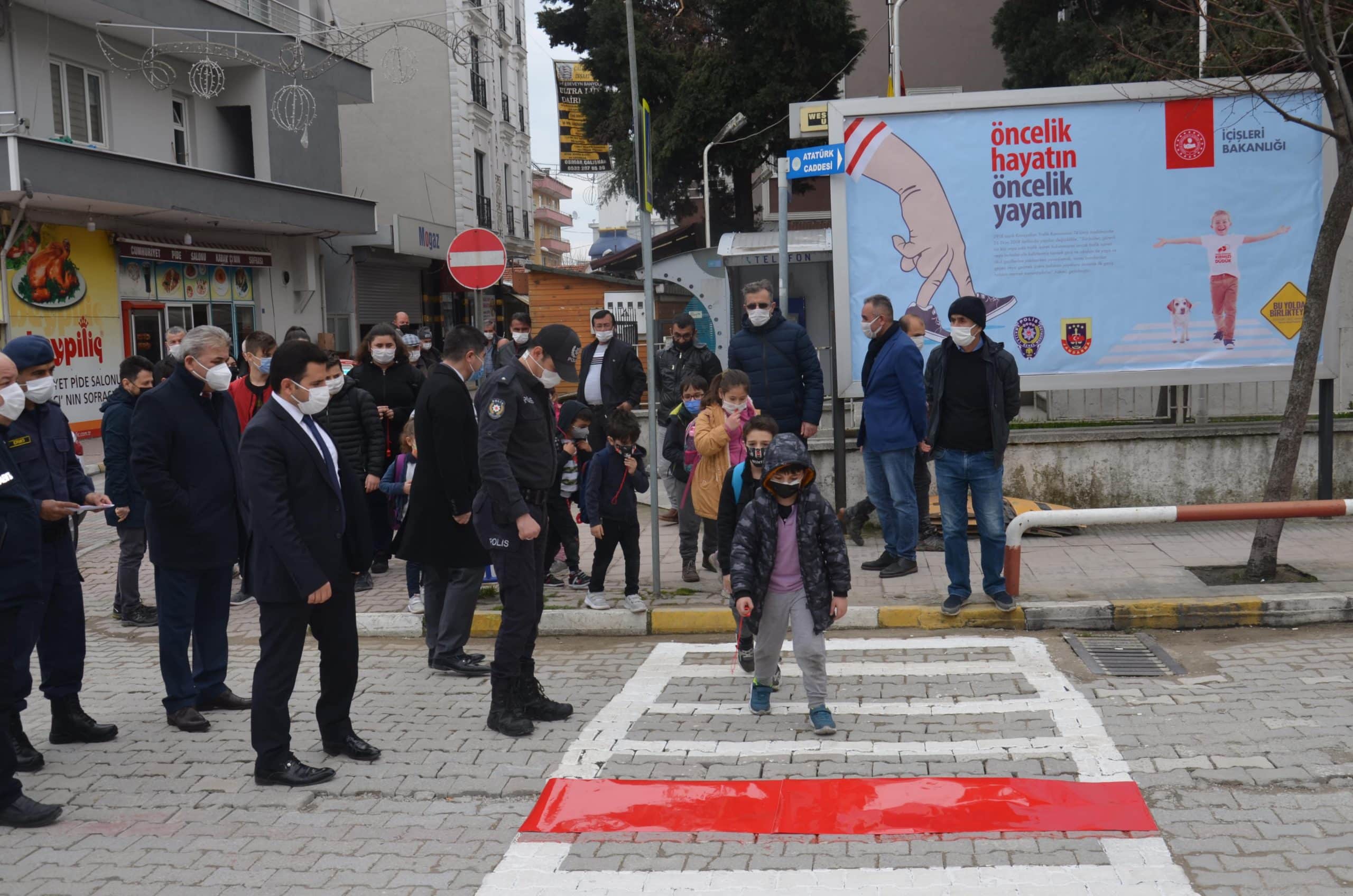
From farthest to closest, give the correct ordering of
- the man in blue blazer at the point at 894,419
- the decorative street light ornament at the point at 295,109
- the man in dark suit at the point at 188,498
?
the decorative street light ornament at the point at 295,109 < the man in blue blazer at the point at 894,419 < the man in dark suit at the point at 188,498

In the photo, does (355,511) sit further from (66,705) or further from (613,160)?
(613,160)

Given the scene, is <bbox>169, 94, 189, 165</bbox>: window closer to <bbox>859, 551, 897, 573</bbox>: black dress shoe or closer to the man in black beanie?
<bbox>859, 551, 897, 573</bbox>: black dress shoe

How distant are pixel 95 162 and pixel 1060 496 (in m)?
14.9

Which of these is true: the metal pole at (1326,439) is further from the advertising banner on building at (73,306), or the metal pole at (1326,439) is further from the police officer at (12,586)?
the advertising banner on building at (73,306)

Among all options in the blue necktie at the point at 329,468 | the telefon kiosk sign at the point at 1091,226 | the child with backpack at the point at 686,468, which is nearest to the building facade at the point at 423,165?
the telefon kiosk sign at the point at 1091,226

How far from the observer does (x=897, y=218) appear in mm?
10203

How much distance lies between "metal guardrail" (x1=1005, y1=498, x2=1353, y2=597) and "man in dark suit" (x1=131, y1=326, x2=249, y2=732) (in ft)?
15.8

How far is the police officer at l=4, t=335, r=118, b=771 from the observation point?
6031 mm

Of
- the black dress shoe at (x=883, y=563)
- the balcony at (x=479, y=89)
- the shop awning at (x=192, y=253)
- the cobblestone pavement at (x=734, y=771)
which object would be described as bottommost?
the cobblestone pavement at (x=734, y=771)

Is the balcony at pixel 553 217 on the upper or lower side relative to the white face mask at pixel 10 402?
upper

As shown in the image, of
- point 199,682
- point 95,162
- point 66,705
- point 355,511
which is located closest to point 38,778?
point 66,705

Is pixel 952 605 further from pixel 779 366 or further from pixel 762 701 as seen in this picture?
pixel 779 366

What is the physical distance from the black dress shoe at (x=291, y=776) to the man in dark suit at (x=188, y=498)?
1025 mm

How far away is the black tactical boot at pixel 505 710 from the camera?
607 cm
